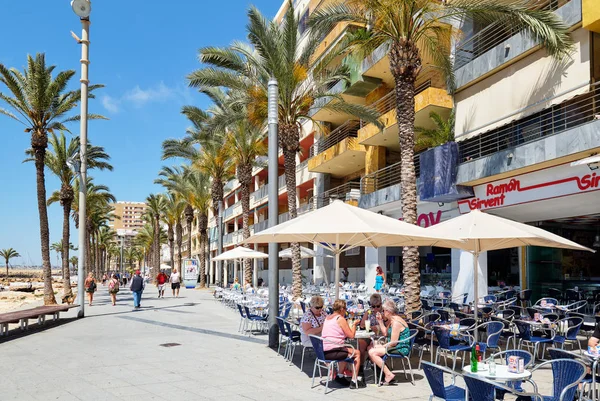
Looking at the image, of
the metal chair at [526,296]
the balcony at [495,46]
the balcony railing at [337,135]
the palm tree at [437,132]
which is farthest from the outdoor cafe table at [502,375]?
the balcony railing at [337,135]

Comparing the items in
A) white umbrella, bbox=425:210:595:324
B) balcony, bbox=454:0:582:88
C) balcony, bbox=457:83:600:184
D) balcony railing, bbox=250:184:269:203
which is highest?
balcony, bbox=454:0:582:88

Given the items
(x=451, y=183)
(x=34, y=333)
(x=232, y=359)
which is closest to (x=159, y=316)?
(x=34, y=333)

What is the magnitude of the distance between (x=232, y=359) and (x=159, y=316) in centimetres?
1028

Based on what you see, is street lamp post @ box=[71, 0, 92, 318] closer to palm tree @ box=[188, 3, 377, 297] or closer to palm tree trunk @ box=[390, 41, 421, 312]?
palm tree @ box=[188, 3, 377, 297]

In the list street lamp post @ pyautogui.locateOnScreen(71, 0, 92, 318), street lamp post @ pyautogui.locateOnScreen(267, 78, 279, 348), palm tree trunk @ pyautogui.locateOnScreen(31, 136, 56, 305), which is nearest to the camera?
street lamp post @ pyautogui.locateOnScreen(267, 78, 279, 348)

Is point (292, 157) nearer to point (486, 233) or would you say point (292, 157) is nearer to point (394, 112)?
point (394, 112)

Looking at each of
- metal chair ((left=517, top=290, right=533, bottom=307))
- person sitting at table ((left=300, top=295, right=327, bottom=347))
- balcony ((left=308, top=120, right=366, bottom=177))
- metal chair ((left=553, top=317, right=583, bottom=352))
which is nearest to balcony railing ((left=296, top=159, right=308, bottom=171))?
balcony ((left=308, top=120, right=366, bottom=177))

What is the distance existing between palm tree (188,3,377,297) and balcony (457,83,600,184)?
4707mm

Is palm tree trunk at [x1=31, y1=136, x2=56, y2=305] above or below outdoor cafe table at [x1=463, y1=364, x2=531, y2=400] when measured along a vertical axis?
above

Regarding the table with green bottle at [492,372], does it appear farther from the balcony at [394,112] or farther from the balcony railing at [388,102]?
the balcony railing at [388,102]

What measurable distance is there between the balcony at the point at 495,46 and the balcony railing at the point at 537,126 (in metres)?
1.87

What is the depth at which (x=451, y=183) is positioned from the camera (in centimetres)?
1819

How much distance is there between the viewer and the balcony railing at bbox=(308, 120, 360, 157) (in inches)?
1171

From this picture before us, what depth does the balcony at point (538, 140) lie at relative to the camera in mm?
13328
